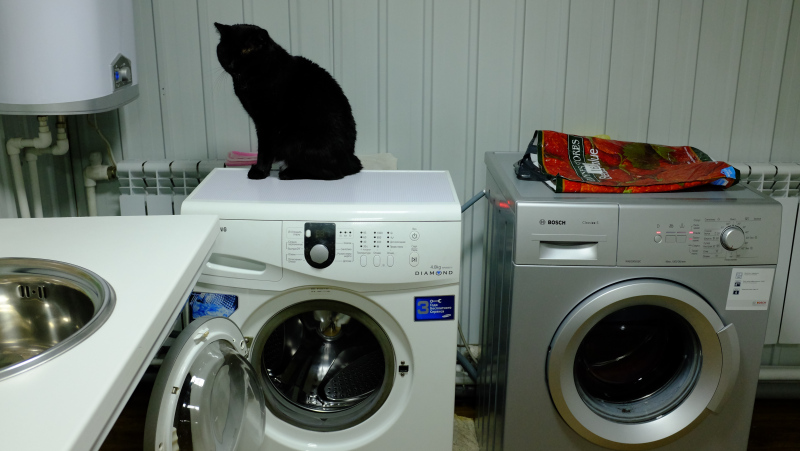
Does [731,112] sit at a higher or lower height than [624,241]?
higher

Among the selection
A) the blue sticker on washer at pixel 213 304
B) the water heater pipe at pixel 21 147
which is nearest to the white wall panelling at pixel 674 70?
the blue sticker on washer at pixel 213 304

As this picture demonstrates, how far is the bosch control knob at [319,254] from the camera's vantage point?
57.4 inches

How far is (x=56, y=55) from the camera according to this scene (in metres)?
1.53

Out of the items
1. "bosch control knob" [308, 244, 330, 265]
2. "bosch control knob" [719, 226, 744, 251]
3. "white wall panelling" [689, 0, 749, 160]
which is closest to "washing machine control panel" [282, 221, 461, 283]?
"bosch control knob" [308, 244, 330, 265]

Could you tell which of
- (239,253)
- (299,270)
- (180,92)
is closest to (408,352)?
(299,270)

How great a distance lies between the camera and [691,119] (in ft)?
6.75

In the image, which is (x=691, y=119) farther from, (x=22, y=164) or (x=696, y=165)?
(x=22, y=164)

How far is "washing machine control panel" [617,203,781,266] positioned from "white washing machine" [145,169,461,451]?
385 millimetres

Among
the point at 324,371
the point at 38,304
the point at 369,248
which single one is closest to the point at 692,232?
the point at 369,248

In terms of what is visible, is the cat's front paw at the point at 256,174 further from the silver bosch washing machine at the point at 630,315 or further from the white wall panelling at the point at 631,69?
the white wall panelling at the point at 631,69

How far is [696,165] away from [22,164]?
1.87 meters

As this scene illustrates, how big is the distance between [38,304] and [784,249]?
2060mm

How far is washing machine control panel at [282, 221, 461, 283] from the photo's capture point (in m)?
1.47

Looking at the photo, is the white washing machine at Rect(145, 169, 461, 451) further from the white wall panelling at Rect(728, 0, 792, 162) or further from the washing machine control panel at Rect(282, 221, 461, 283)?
the white wall panelling at Rect(728, 0, 792, 162)
